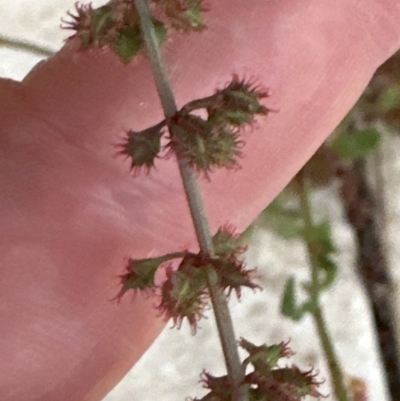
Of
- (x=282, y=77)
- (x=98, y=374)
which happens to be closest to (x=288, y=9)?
(x=282, y=77)

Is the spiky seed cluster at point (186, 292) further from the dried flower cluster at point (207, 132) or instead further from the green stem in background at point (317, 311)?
the green stem in background at point (317, 311)

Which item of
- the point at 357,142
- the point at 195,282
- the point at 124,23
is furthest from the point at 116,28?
the point at 357,142

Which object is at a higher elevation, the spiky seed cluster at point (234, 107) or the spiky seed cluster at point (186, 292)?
the spiky seed cluster at point (234, 107)

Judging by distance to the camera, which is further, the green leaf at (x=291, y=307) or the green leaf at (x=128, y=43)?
the green leaf at (x=291, y=307)

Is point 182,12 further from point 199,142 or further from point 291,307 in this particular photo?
point 291,307

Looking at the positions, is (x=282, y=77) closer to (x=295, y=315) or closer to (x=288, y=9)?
(x=288, y=9)

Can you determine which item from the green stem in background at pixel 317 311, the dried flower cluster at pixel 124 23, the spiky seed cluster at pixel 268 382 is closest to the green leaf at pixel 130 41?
the dried flower cluster at pixel 124 23
